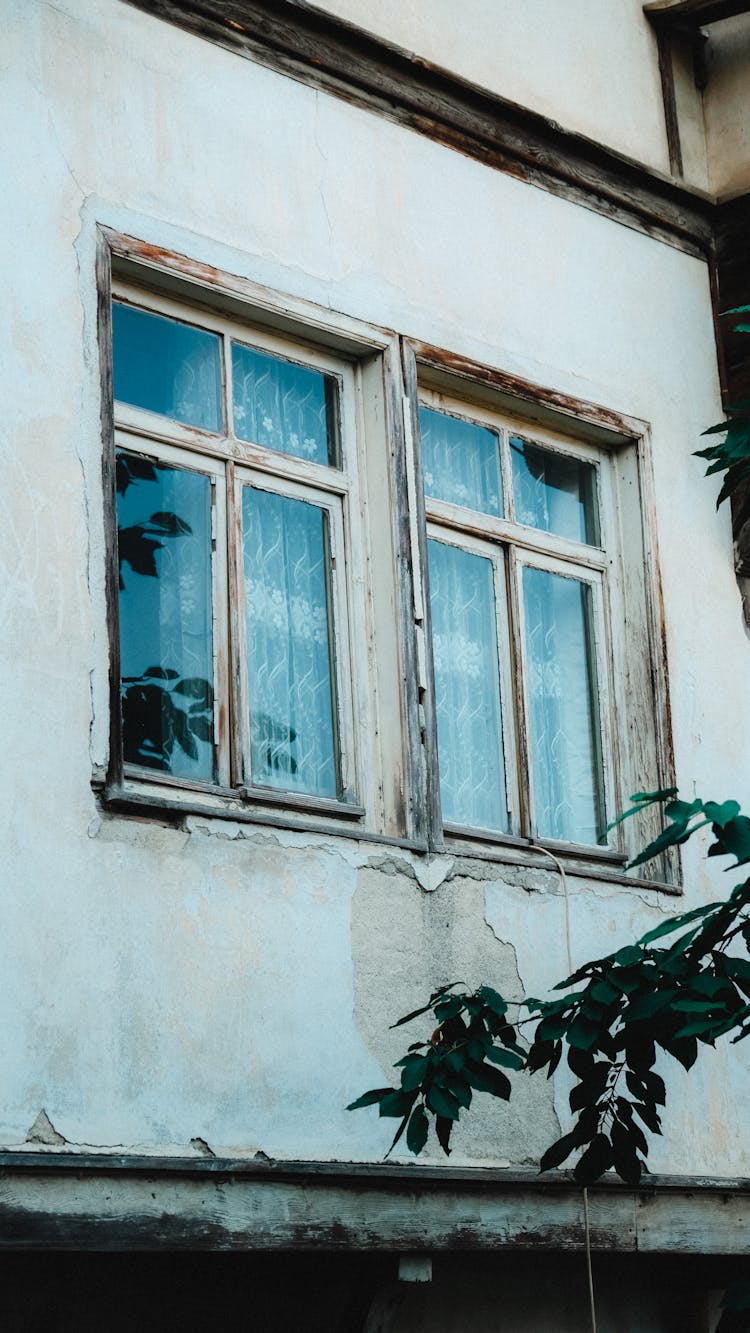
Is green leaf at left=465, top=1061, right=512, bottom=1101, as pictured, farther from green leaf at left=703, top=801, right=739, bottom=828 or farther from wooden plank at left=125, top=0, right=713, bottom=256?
wooden plank at left=125, top=0, right=713, bottom=256

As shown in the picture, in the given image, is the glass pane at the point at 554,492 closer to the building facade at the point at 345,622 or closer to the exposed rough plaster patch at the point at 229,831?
the building facade at the point at 345,622

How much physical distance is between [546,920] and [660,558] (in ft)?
5.19

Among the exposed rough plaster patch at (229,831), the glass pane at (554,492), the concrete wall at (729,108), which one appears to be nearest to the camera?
the exposed rough plaster patch at (229,831)


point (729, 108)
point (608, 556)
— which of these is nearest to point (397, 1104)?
point (608, 556)

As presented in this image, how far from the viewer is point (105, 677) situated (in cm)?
573

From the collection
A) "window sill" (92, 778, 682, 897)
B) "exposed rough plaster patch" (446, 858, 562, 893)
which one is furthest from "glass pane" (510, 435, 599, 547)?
"exposed rough plaster patch" (446, 858, 562, 893)

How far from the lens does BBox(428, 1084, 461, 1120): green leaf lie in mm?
5414

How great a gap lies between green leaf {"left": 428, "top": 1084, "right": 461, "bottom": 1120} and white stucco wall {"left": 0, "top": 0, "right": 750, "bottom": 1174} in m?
0.55

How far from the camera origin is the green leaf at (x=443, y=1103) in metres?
5.41

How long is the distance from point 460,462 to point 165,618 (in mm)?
1544

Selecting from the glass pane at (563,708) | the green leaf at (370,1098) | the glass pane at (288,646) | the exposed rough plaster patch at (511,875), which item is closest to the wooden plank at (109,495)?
the glass pane at (288,646)

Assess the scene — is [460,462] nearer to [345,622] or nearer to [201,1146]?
[345,622]

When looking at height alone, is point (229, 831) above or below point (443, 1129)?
above

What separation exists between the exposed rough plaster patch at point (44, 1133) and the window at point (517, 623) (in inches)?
80.5
